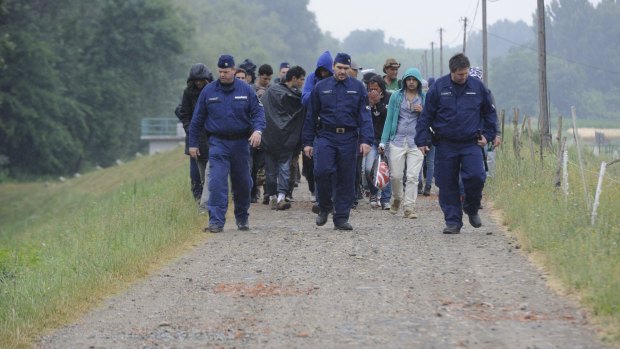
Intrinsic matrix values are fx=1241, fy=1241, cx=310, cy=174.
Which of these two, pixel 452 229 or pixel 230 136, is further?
pixel 230 136

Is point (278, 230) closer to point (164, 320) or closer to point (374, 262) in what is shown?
point (374, 262)

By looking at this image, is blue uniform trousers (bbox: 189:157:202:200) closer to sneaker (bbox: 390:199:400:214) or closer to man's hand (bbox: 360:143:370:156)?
sneaker (bbox: 390:199:400:214)

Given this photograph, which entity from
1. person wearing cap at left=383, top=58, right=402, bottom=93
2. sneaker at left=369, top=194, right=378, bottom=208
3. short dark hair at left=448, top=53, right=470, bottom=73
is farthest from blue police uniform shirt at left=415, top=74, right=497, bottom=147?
sneaker at left=369, top=194, right=378, bottom=208

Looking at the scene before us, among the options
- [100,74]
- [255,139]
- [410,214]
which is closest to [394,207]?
[410,214]

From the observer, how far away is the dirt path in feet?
26.3

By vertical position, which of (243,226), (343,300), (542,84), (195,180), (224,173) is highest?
(542,84)

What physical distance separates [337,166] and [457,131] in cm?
153

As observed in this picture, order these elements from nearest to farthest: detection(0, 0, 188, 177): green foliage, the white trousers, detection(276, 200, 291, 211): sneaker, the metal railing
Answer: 1. the white trousers
2. detection(276, 200, 291, 211): sneaker
3. detection(0, 0, 188, 177): green foliage
4. the metal railing

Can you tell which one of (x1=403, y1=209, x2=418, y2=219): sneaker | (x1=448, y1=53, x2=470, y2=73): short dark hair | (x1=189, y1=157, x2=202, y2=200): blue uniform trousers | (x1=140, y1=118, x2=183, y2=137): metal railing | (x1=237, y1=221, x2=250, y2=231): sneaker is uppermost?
(x1=448, y1=53, x2=470, y2=73): short dark hair

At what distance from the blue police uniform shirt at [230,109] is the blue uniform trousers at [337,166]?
2.39ft

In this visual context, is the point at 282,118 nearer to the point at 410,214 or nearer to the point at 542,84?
the point at 410,214

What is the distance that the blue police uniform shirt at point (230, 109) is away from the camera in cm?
1377

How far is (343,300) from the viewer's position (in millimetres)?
9320

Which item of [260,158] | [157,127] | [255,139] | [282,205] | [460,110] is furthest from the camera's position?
[157,127]
